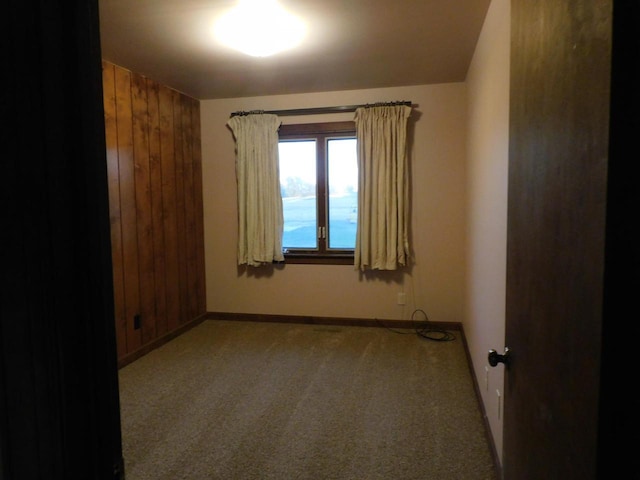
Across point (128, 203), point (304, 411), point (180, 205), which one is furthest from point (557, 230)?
point (180, 205)

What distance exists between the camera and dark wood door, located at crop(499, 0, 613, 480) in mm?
571

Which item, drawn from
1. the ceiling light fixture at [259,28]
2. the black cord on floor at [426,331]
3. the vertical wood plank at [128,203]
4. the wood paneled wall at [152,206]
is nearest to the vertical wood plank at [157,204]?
the wood paneled wall at [152,206]

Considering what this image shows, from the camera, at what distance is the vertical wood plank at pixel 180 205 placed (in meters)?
4.12

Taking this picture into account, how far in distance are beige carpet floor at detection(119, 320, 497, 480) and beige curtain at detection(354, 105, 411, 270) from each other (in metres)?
0.93

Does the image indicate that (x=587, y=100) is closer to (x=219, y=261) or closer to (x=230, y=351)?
(x=230, y=351)

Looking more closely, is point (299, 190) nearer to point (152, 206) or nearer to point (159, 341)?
point (152, 206)

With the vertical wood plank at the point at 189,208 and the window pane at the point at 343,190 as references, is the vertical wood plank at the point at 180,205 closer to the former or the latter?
the vertical wood plank at the point at 189,208

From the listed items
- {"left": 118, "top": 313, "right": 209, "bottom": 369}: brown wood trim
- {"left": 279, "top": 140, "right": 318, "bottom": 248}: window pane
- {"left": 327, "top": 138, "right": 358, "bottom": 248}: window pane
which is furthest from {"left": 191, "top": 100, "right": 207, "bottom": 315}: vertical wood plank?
{"left": 327, "top": 138, "right": 358, "bottom": 248}: window pane

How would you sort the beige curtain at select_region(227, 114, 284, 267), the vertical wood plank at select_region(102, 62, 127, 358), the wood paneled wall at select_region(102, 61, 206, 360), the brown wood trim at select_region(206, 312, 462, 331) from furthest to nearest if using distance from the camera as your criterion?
the beige curtain at select_region(227, 114, 284, 267)
the brown wood trim at select_region(206, 312, 462, 331)
the wood paneled wall at select_region(102, 61, 206, 360)
the vertical wood plank at select_region(102, 62, 127, 358)

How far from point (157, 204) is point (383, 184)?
7.46ft

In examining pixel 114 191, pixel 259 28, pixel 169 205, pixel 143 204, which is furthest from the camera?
pixel 169 205

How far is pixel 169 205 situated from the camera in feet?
13.1

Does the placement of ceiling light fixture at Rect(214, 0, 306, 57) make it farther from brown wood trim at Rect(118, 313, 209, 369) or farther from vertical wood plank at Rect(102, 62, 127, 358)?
brown wood trim at Rect(118, 313, 209, 369)

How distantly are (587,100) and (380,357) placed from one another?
10.4ft
